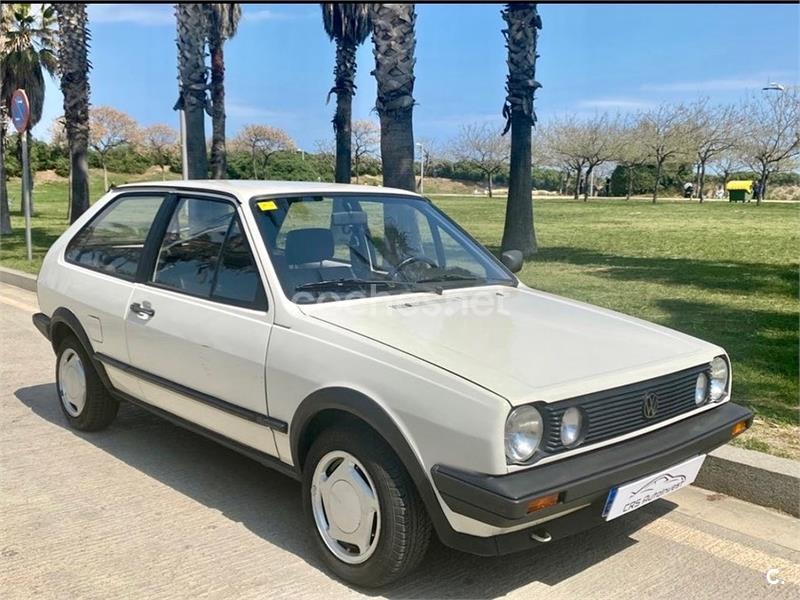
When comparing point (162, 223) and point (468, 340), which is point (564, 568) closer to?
point (468, 340)

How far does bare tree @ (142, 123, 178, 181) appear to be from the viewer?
5481 centimetres

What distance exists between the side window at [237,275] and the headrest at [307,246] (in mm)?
191

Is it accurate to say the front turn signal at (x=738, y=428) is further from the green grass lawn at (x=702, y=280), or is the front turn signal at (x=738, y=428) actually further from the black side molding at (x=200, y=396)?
the black side molding at (x=200, y=396)

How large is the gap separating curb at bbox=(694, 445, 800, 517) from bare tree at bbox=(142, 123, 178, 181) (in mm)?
53736

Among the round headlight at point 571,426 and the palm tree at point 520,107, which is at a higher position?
the palm tree at point 520,107

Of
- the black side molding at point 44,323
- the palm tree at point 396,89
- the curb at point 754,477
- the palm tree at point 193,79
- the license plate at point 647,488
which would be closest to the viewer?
the license plate at point 647,488

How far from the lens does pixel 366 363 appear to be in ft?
9.61

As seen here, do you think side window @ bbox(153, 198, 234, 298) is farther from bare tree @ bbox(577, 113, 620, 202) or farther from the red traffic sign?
bare tree @ bbox(577, 113, 620, 202)

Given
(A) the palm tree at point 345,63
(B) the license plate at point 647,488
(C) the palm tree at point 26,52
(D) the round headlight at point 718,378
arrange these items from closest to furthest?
(B) the license plate at point 647,488 < (D) the round headlight at point 718,378 < (A) the palm tree at point 345,63 < (C) the palm tree at point 26,52

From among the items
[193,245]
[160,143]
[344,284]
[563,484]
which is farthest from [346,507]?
[160,143]

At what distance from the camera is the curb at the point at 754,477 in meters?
3.73

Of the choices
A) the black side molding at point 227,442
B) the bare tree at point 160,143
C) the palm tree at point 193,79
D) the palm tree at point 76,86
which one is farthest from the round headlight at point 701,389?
the bare tree at point 160,143

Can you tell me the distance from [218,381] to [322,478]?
765 mm

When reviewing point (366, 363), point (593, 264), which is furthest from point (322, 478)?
point (593, 264)
